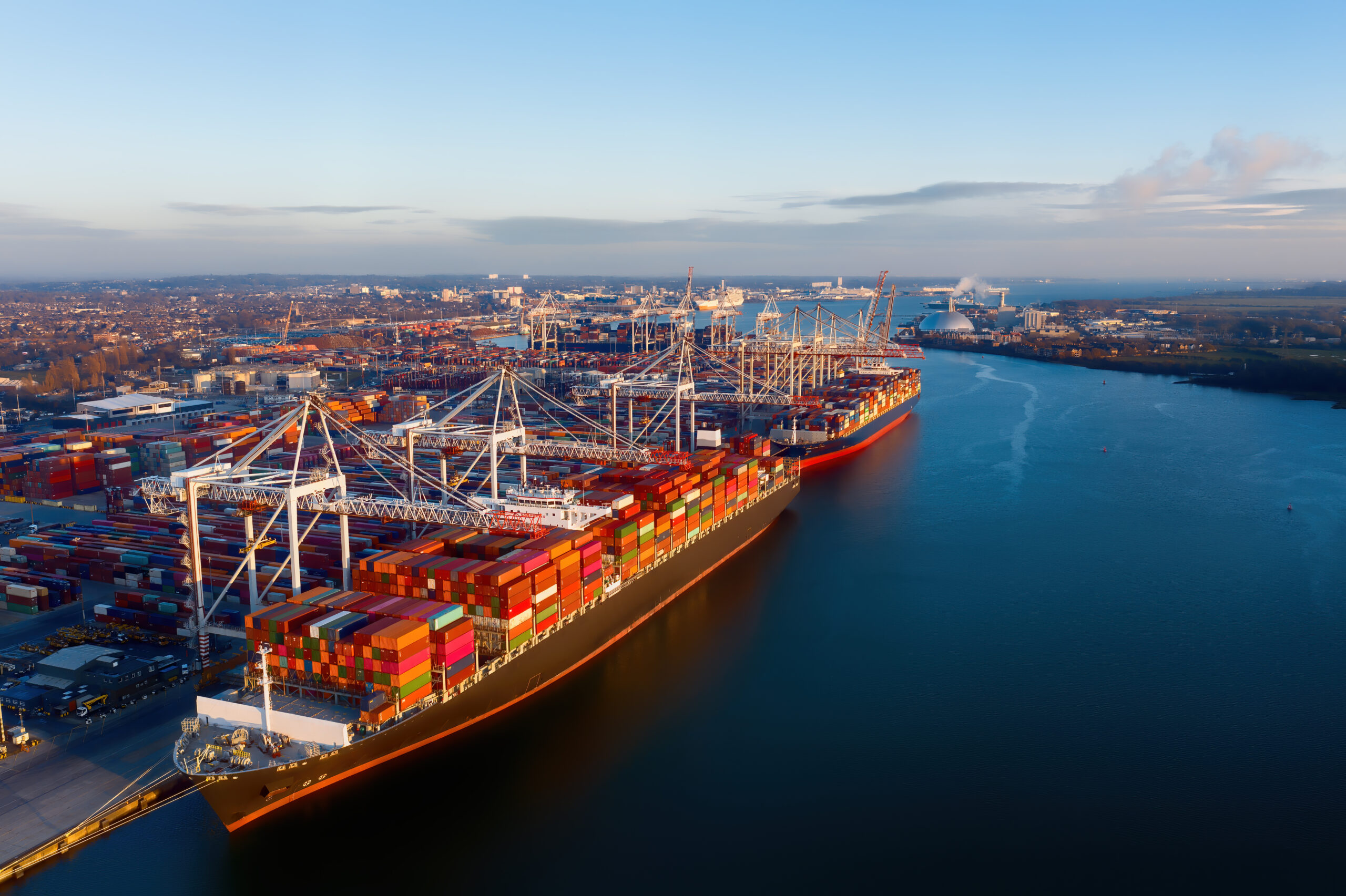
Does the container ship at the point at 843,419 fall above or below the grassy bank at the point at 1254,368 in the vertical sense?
below

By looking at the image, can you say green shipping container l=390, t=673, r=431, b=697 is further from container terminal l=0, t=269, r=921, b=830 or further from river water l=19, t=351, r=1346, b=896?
river water l=19, t=351, r=1346, b=896

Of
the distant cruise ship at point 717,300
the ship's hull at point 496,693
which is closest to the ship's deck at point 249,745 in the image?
the ship's hull at point 496,693

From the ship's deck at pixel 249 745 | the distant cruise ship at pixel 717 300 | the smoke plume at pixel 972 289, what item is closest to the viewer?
the ship's deck at pixel 249 745

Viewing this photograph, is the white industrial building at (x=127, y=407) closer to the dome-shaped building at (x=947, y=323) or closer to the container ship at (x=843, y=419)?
the container ship at (x=843, y=419)

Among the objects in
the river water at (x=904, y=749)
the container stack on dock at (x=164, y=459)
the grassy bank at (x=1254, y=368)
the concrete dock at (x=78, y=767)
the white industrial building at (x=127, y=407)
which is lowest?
the river water at (x=904, y=749)

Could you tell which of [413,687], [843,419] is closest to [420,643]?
[413,687]

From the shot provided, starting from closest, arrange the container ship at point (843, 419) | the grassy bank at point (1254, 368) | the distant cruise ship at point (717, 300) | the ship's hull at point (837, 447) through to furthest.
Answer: the ship's hull at point (837, 447), the container ship at point (843, 419), the grassy bank at point (1254, 368), the distant cruise ship at point (717, 300)
